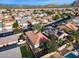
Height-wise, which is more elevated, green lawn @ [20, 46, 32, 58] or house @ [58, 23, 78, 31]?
house @ [58, 23, 78, 31]

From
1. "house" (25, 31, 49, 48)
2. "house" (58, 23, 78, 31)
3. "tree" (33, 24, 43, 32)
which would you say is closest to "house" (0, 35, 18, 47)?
"house" (25, 31, 49, 48)

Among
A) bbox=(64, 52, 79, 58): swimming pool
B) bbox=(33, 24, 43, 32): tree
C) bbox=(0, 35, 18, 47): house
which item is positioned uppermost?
bbox=(33, 24, 43, 32): tree

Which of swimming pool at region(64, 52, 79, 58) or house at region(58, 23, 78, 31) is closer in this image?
swimming pool at region(64, 52, 79, 58)

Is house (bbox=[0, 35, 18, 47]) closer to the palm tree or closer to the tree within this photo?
the tree

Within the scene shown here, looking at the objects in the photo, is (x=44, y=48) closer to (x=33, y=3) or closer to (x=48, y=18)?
(x=48, y=18)

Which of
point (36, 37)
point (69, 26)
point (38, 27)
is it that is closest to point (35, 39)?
point (36, 37)

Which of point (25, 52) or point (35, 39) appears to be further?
point (35, 39)

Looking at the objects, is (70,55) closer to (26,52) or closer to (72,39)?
(72,39)

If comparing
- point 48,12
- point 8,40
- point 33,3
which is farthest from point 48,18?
point 8,40
